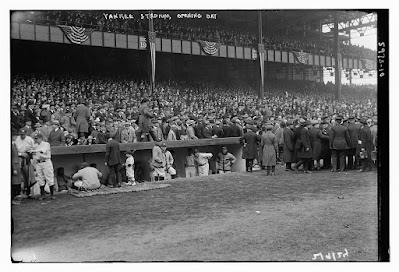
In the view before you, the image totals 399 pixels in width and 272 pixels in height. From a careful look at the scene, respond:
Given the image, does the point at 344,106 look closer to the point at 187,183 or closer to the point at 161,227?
the point at 187,183

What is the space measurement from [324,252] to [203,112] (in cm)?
403

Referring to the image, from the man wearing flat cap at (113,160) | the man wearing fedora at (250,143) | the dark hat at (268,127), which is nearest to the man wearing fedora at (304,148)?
the dark hat at (268,127)

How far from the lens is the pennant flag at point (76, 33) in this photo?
8.70m

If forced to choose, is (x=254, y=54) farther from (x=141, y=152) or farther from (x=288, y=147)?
(x=288, y=147)

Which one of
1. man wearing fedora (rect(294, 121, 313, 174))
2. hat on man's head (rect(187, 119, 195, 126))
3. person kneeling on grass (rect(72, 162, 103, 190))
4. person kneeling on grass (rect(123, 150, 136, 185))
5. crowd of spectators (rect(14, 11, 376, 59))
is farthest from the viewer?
man wearing fedora (rect(294, 121, 313, 174))

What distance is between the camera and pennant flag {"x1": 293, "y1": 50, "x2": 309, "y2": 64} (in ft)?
32.9

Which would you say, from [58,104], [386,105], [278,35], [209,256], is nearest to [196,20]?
[278,35]

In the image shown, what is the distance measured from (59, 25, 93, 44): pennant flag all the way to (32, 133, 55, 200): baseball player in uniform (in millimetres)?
1947

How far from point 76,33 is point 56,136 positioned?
2.01 meters

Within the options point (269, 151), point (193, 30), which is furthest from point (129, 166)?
point (269, 151)

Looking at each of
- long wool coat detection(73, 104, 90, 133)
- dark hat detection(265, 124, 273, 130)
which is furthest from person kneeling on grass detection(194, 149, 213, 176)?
long wool coat detection(73, 104, 90, 133)

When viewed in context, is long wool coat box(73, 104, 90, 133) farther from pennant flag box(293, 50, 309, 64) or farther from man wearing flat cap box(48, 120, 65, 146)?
pennant flag box(293, 50, 309, 64)

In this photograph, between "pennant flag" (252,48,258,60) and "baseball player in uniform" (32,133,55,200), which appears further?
"pennant flag" (252,48,258,60)

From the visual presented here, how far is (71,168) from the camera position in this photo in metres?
9.06
